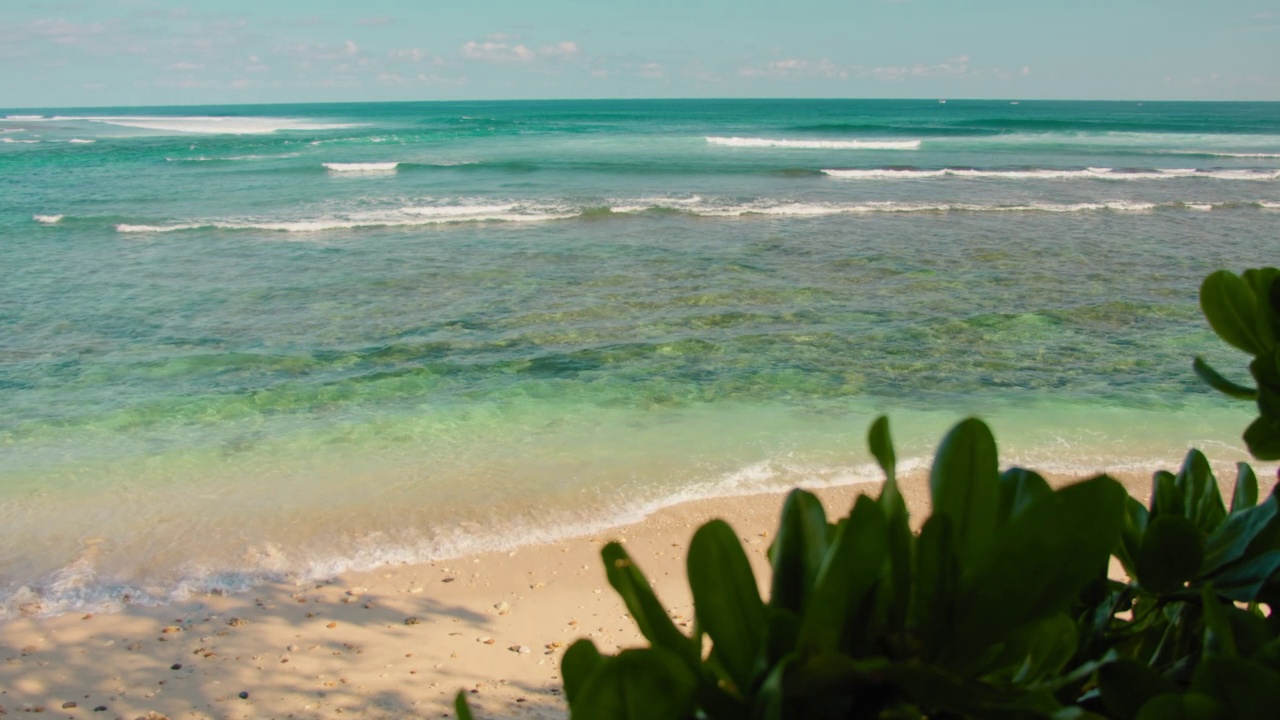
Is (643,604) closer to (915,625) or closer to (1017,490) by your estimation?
(915,625)

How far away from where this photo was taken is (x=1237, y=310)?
2.60ft

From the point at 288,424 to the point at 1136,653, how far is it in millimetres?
6849

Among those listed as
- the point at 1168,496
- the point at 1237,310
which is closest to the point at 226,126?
the point at 1168,496

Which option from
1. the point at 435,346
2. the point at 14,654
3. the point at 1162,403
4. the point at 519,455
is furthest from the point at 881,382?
the point at 14,654

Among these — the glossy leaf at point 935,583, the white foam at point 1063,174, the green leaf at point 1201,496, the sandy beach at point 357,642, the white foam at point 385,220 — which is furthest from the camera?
the white foam at point 1063,174

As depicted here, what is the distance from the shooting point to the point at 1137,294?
10.9 m

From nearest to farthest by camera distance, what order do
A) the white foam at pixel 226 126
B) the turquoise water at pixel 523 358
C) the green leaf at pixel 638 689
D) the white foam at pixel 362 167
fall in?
the green leaf at pixel 638 689, the turquoise water at pixel 523 358, the white foam at pixel 362 167, the white foam at pixel 226 126

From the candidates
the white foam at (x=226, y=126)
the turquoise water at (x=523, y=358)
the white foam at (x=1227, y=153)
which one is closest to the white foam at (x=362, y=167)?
the turquoise water at (x=523, y=358)

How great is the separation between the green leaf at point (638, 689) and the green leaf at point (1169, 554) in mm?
492

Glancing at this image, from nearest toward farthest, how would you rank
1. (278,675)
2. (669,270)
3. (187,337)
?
(278,675) → (187,337) → (669,270)

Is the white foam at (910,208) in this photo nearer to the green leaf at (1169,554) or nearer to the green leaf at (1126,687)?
the green leaf at (1169,554)

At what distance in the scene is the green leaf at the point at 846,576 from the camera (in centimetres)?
53

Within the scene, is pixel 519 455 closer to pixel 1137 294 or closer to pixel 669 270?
pixel 669 270

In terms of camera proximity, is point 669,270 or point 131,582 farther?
point 669,270
